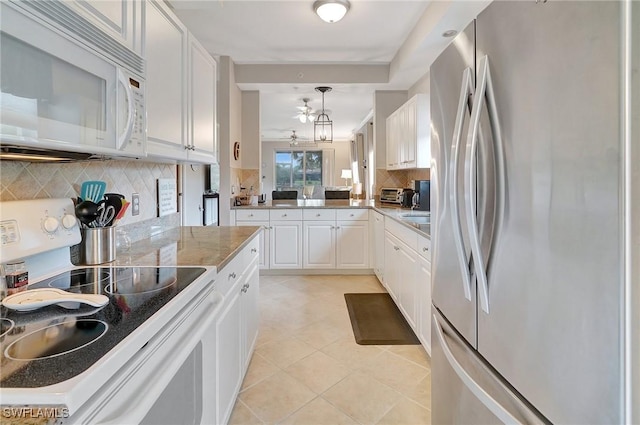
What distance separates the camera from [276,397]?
1.91 m

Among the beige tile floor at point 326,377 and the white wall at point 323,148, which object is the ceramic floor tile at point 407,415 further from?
the white wall at point 323,148

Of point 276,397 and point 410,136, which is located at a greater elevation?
point 410,136

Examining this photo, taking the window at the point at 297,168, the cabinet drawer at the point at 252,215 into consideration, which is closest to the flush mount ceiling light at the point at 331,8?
the cabinet drawer at the point at 252,215

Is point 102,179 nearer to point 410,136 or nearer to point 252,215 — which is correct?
point 252,215

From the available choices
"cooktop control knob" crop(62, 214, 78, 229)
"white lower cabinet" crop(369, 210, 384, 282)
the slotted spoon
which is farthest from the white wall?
"cooktop control knob" crop(62, 214, 78, 229)

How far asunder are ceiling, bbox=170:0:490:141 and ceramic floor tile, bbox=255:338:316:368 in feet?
9.17

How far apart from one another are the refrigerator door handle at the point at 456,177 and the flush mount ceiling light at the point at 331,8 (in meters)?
2.12

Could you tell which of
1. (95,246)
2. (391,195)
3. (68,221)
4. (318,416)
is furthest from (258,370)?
(391,195)

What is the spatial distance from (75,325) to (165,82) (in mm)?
1237

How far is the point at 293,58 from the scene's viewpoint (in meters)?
4.16

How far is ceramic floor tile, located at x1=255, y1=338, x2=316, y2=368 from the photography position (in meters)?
2.31

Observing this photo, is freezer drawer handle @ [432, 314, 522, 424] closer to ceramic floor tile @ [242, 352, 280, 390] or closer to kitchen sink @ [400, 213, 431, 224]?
ceramic floor tile @ [242, 352, 280, 390]

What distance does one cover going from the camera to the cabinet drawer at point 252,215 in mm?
4289

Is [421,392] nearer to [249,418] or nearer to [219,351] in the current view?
[249,418]
